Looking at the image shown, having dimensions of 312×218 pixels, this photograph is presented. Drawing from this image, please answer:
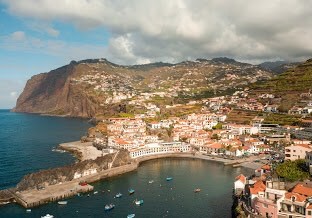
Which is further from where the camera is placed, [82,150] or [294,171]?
[82,150]

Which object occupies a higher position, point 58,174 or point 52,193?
point 58,174

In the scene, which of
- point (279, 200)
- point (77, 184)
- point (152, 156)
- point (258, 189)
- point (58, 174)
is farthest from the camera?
point (152, 156)

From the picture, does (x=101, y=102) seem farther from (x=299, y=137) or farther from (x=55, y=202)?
(x=55, y=202)

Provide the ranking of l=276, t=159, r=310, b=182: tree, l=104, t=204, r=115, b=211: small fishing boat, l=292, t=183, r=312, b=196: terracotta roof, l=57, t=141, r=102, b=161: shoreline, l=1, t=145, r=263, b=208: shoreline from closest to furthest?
l=292, t=183, r=312, b=196: terracotta roof, l=276, t=159, r=310, b=182: tree, l=104, t=204, r=115, b=211: small fishing boat, l=1, t=145, r=263, b=208: shoreline, l=57, t=141, r=102, b=161: shoreline

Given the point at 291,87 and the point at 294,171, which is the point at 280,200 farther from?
the point at 291,87

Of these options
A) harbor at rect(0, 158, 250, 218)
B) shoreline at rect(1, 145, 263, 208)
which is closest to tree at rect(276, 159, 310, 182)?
harbor at rect(0, 158, 250, 218)

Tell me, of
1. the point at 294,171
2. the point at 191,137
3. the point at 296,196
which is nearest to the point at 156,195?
the point at 294,171

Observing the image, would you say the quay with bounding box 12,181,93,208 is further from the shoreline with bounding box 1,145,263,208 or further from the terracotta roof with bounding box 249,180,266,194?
the terracotta roof with bounding box 249,180,266,194

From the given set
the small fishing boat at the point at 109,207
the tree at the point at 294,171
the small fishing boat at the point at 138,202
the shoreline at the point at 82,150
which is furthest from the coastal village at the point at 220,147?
the small fishing boat at the point at 138,202

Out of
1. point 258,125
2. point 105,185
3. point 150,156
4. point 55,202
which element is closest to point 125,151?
point 150,156
